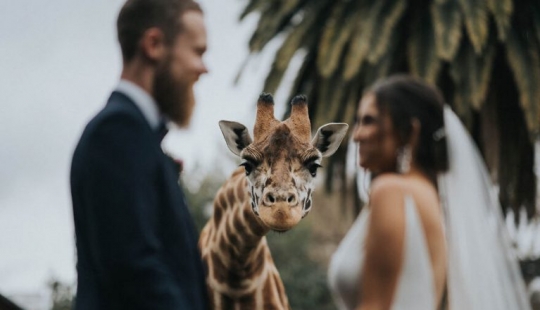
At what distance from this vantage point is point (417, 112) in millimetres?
3490

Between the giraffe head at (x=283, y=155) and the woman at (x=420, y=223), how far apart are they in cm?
24

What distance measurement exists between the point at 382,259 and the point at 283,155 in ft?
1.40

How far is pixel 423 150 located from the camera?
351 cm

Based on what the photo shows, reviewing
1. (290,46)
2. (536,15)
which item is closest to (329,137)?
(290,46)

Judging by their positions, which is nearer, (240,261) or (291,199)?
(291,199)

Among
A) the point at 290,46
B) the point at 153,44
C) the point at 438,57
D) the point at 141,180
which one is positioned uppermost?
the point at 290,46

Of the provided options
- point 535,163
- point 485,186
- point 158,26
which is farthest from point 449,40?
point 158,26

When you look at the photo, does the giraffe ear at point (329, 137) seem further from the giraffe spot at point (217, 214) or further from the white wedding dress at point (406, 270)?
the giraffe spot at point (217, 214)

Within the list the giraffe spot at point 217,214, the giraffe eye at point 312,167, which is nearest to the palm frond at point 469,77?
the giraffe spot at point 217,214

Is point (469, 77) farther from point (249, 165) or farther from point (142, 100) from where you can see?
point (142, 100)

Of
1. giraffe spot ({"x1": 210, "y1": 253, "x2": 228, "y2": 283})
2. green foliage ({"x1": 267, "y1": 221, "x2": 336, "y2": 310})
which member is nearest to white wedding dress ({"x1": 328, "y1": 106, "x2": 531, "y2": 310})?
giraffe spot ({"x1": 210, "y1": 253, "x2": 228, "y2": 283})

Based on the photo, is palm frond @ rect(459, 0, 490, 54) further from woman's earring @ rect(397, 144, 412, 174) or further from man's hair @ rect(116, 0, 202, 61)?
man's hair @ rect(116, 0, 202, 61)

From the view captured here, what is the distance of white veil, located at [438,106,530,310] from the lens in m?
3.58

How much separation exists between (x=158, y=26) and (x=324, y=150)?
69cm
